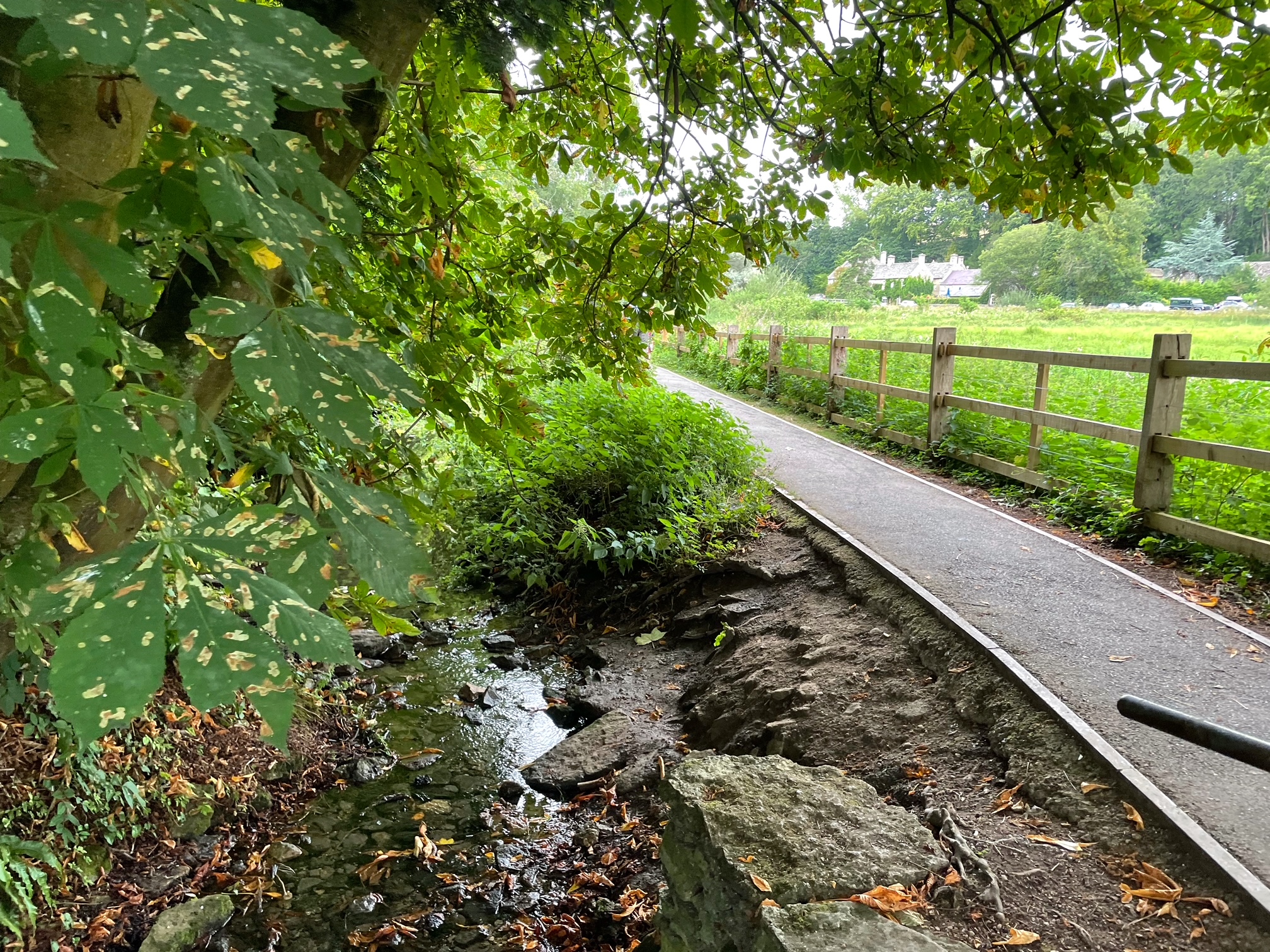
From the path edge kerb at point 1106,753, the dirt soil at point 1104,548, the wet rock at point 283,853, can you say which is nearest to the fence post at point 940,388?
the dirt soil at point 1104,548

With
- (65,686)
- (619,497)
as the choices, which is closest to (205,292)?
(65,686)

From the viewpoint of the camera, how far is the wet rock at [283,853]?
13.3 ft

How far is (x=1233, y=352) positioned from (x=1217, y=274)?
118 ft

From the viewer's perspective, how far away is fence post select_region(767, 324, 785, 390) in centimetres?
1798

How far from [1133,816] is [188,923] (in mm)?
4152

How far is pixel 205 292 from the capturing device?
4.15 ft

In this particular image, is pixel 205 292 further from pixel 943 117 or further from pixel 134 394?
pixel 943 117

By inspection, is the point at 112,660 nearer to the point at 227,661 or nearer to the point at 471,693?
the point at 227,661

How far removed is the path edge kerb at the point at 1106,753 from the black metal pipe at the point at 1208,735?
1.95m

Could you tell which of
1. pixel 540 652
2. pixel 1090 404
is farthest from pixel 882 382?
pixel 540 652

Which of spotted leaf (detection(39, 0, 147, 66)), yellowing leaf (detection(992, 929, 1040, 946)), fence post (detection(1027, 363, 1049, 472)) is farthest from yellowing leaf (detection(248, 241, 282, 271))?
fence post (detection(1027, 363, 1049, 472))

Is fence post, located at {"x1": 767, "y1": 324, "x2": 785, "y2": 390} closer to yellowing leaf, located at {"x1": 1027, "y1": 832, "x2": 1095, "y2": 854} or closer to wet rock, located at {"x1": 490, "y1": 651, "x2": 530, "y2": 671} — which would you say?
wet rock, located at {"x1": 490, "y1": 651, "x2": 530, "y2": 671}

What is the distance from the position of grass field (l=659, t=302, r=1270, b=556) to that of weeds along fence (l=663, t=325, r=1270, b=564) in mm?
18

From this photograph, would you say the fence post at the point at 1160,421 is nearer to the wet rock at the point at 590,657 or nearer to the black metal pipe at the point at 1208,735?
the wet rock at the point at 590,657
